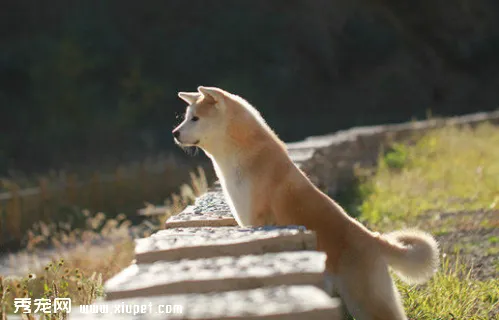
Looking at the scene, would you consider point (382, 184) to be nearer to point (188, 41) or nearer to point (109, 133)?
point (109, 133)

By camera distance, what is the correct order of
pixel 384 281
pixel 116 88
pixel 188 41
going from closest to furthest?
pixel 384 281 < pixel 116 88 < pixel 188 41

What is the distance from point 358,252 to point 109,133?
53.4 ft

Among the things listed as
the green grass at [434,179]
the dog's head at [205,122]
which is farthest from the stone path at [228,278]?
the green grass at [434,179]

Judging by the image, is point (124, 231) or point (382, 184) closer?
point (124, 231)

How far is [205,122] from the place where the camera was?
4000mm

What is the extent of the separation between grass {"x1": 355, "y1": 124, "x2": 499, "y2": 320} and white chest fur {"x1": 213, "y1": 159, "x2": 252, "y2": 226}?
1020 millimetres

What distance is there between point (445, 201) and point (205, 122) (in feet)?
13.6

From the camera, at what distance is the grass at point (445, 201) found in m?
4.19

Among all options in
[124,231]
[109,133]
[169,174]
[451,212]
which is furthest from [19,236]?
[109,133]

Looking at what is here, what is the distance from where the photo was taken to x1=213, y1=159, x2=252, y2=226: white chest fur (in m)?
3.82

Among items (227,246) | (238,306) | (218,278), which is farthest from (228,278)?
(227,246)

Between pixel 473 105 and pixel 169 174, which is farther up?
pixel 473 105

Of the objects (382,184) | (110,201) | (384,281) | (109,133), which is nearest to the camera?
(384,281)

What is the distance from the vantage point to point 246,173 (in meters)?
3.86
